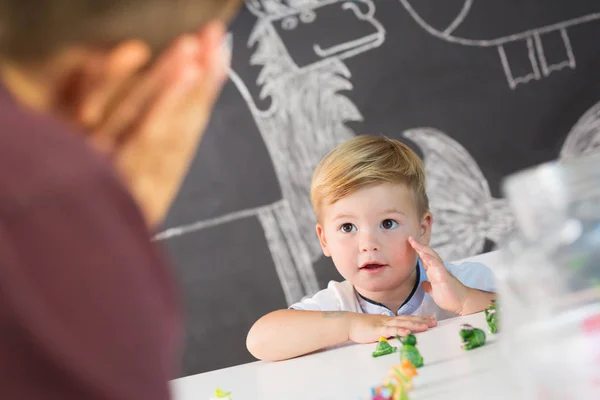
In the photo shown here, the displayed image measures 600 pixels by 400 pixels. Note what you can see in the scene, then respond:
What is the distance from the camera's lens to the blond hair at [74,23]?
0.21 m

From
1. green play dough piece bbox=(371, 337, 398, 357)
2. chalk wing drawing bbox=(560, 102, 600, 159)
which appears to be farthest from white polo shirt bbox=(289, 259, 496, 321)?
chalk wing drawing bbox=(560, 102, 600, 159)

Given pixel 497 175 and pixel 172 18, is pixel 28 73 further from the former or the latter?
pixel 497 175

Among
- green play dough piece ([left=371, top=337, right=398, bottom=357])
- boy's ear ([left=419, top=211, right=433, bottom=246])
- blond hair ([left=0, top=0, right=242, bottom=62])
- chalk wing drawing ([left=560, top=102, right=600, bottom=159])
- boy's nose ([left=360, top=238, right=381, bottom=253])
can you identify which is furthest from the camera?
chalk wing drawing ([left=560, top=102, right=600, bottom=159])

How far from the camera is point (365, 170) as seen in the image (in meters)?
1.37

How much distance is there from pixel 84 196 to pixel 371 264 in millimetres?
1125

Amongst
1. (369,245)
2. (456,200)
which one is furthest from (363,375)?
(456,200)

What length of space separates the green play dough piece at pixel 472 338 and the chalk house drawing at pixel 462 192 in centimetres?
149

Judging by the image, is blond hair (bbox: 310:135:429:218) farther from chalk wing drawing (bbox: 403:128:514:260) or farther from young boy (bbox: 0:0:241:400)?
young boy (bbox: 0:0:241:400)

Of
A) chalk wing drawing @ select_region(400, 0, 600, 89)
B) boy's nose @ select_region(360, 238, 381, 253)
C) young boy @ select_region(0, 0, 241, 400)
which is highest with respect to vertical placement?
chalk wing drawing @ select_region(400, 0, 600, 89)

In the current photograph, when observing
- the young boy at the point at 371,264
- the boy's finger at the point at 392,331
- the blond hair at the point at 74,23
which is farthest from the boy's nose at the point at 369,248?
the blond hair at the point at 74,23

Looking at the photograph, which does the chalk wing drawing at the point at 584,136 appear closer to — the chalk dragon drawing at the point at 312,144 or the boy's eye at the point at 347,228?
the chalk dragon drawing at the point at 312,144

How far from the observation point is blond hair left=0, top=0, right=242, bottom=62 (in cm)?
21

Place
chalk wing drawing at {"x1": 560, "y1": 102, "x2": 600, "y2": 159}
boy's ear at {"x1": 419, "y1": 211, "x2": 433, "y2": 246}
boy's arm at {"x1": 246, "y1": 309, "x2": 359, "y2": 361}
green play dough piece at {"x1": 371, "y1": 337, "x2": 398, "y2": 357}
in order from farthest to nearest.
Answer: chalk wing drawing at {"x1": 560, "y1": 102, "x2": 600, "y2": 159}, boy's ear at {"x1": 419, "y1": 211, "x2": 433, "y2": 246}, boy's arm at {"x1": 246, "y1": 309, "x2": 359, "y2": 361}, green play dough piece at {"x1": 371, "y1": 337, "x2": 398, "y2": 357}

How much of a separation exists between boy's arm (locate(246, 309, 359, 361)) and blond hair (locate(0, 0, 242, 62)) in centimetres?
97
